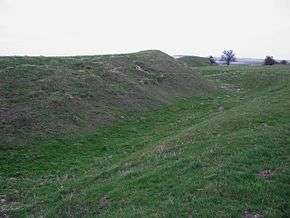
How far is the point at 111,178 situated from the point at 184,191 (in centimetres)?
632

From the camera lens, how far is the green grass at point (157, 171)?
15508mm

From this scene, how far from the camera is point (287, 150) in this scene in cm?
2069

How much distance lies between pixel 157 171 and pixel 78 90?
89.1 feet

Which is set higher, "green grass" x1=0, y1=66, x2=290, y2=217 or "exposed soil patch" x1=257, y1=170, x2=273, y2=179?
"exposed soil patch" x1=257, y1=170, x2=273, y2=179

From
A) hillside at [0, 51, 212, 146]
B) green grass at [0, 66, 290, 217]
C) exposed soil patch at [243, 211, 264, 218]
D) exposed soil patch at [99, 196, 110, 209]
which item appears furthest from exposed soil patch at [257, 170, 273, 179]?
hillside at [0, 51, 212, 146]

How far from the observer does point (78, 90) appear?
45562 millimetres

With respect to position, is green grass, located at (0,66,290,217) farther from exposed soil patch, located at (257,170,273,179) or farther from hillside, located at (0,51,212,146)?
hillside, located at (0,51,212,146)

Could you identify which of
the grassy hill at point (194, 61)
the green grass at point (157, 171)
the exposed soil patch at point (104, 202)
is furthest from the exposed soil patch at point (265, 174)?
the grassy hill at point (194, 61)

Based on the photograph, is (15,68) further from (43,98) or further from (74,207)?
(74,207)

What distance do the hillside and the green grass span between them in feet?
8.74

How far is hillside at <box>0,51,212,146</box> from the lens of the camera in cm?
3572

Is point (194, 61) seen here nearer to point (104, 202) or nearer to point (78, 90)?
point (78, 90)

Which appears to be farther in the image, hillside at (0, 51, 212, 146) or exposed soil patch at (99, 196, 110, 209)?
hillside at (0, 51, 212, 146)

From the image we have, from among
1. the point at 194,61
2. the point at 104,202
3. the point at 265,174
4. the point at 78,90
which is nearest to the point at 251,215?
the point at 265,174
